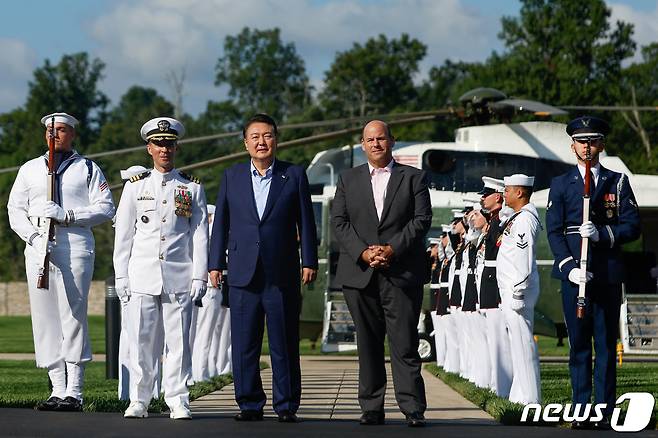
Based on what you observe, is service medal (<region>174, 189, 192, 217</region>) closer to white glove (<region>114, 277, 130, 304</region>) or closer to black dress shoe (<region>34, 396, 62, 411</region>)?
white glove (<region>114, 277, 130, 304</region>)

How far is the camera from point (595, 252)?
34.9 feet

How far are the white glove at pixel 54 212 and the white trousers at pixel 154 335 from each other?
855mm

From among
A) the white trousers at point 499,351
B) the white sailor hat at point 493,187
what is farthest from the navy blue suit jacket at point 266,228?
the white sailor hat at point 493,187

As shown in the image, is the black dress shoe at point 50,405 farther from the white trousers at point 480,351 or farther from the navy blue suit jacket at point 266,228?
the white trousers at point 480,351

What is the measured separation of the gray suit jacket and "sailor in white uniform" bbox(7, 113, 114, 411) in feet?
6.57

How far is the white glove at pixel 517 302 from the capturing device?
1223cm

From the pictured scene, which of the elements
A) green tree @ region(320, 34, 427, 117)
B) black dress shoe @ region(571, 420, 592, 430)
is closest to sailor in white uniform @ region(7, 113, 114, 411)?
black dress shoe @ region(571, 420, 592, 430)

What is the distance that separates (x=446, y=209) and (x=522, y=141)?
157cm

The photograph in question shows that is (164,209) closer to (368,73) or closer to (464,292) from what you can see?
(464,292)

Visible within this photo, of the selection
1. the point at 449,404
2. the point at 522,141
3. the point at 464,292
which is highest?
the point at 522,141

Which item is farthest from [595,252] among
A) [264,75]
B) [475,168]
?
[264,75]

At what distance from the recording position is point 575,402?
420 inches

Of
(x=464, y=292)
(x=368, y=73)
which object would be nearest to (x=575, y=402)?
(x=464, y=292)

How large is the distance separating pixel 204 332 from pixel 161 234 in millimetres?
6075
